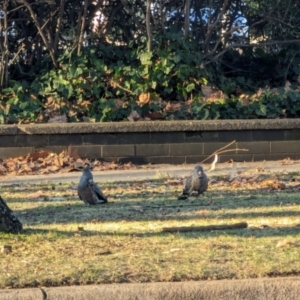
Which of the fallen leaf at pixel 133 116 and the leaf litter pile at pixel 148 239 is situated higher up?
the fallen leaf at pixel 133 116

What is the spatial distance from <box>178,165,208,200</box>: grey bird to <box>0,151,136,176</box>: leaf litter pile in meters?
3.66

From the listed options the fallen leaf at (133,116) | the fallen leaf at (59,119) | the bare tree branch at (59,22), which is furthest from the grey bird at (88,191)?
the bare tree branch at (59,22)

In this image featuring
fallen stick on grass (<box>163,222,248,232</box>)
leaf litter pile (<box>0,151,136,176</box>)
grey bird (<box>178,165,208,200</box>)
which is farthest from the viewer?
leaf litter pile (<box>0,151,136,176</box>)

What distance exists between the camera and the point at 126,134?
42.0ft

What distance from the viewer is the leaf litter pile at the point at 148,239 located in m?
5.32

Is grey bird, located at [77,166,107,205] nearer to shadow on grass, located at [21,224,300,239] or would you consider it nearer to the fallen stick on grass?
shadow on grass, located at [21,224,300,239]

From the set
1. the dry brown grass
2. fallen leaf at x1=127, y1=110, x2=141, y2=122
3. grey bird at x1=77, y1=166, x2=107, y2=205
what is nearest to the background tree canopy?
fallen leaf at x1=127, y1=110, x2=141, y2=122

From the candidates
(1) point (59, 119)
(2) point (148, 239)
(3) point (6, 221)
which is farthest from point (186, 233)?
(1) point (59, 119)

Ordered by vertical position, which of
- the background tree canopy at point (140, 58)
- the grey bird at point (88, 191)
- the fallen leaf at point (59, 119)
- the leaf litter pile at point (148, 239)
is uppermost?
the background tree canopy at point (140, 58)

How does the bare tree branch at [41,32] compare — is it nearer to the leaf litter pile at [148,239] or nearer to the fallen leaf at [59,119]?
the fallen leaf at [59,119]

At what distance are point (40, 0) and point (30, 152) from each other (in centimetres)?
261

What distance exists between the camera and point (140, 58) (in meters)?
13.8

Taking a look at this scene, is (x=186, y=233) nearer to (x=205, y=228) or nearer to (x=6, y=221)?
(x=205, y=228)

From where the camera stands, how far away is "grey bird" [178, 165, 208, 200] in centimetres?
860
